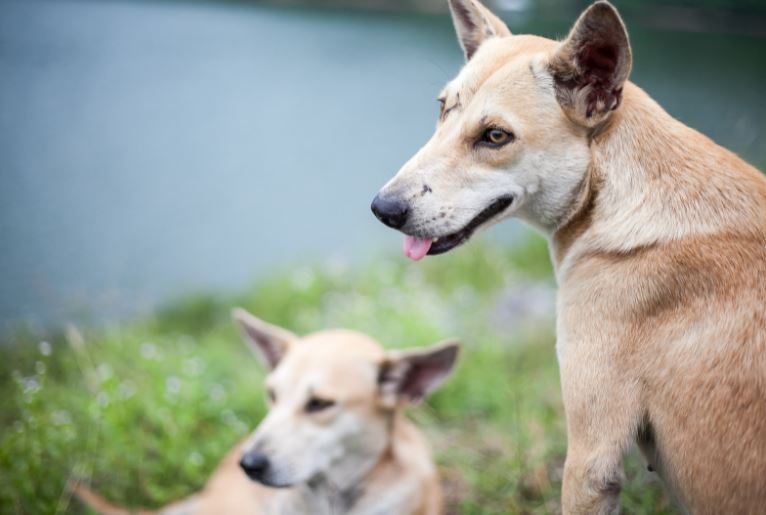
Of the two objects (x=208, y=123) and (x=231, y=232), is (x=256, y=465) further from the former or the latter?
(x=208, y=123)

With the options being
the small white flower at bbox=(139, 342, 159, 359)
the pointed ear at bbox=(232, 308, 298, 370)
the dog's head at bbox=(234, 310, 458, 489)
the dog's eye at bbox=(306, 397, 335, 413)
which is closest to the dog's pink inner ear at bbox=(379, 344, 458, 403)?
the dog's head at bbox=(234, 310, 458, 489)

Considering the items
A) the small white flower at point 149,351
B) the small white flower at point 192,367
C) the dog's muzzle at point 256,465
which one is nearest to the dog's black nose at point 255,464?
the dog's muzzle at point 256,465

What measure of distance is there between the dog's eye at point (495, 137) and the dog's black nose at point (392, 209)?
346mm

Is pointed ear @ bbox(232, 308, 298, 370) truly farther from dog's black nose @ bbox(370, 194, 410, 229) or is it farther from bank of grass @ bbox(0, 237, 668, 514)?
dog's black nose @ bbox(370, 194, 410, 229)

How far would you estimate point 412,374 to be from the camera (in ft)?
11.1

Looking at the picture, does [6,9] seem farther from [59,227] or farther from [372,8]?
[372,8]

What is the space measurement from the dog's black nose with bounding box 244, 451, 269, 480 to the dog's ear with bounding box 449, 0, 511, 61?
1881mm

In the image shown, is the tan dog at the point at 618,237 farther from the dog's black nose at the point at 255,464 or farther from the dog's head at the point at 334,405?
the dog's black nose at the point at 255,464

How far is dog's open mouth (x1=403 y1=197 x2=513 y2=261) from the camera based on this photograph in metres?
2.36

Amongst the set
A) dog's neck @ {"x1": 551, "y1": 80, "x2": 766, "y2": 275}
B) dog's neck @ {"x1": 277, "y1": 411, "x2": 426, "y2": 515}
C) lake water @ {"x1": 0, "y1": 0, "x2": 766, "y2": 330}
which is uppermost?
dog's neck @ {"x1": 551, "y1": 80, "x2": 766, "y2": 275}

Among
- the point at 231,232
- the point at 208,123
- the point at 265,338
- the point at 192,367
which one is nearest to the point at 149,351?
the point at 192,367

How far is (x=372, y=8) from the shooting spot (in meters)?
9.47

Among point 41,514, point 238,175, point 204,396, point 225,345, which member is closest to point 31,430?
point 41,514

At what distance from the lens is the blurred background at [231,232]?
3.96m
